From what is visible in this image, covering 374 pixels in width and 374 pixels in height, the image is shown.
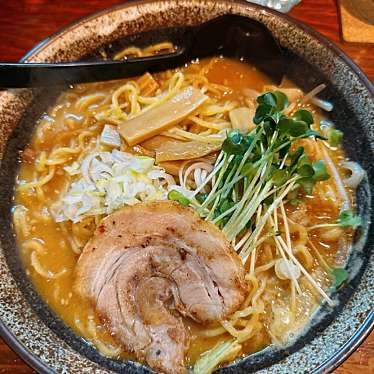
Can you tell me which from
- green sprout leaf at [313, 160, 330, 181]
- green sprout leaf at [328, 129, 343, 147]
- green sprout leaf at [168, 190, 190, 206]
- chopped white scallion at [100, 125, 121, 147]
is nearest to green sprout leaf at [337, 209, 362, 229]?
green sprout leaf at [313, 160, 330, 181]

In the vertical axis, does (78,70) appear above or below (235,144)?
above

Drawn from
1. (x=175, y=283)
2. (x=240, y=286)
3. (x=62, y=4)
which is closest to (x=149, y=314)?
(x=175, y=283)

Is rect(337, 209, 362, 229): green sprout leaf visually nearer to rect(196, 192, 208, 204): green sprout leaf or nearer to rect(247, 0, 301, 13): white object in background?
rect(196, 192, 208, 204): green sprout leaf

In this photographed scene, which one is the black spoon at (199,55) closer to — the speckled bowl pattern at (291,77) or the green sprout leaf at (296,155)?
the speckled bowl pattern at (291,77)

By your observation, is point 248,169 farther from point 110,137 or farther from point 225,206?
point 110,137

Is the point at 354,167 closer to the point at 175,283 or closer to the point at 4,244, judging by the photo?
the point at 175,283

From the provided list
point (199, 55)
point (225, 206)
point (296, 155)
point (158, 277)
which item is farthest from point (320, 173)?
point (199, 55)

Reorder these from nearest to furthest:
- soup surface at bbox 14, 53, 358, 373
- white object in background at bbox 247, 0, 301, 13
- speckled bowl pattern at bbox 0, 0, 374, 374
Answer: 1. speckled bowl pattern at bbox 0, 0, 374, 374
2. soup surface at bbox 14, 53, 358, 373
3. white object in background at bbox 247, 0, 301, 13
